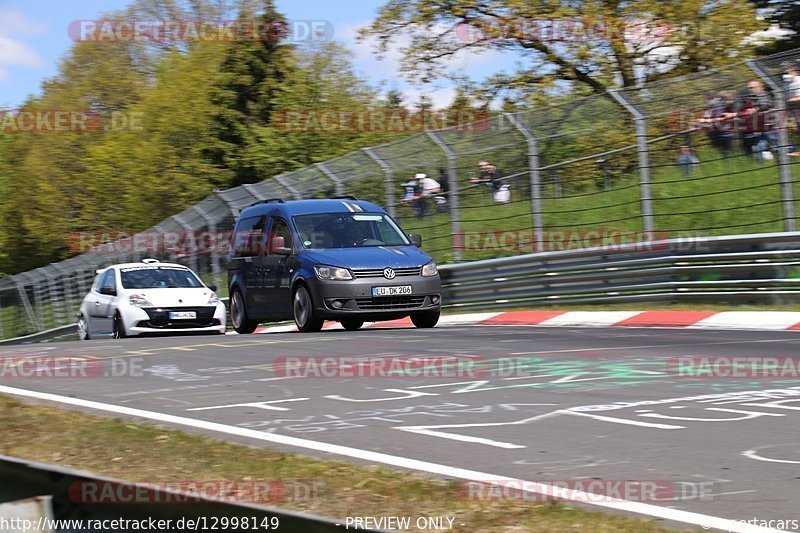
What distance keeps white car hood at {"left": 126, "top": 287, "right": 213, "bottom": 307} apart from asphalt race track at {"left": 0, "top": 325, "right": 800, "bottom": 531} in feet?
20.2

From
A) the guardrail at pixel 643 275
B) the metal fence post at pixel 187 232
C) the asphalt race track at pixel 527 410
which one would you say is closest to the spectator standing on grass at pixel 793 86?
the guardrail at pixel 643 275

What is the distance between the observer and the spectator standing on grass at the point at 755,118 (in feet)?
49.5

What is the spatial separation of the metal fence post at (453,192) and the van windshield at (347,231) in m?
2.71

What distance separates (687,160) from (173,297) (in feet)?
27.5

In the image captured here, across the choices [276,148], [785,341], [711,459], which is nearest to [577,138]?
[785,341]

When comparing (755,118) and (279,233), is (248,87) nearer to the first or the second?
(279,233)

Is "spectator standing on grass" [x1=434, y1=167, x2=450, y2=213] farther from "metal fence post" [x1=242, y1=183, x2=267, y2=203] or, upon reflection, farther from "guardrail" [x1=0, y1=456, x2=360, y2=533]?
"guardrail" [x1=0, y1=456, x2=360, y2=533]

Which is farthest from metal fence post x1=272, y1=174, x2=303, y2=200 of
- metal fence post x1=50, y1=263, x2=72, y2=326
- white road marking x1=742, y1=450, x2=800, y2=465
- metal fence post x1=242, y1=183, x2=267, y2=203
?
white road marking x1=742, y1=450, x2=800, y2=465

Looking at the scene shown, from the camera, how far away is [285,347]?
12.8m

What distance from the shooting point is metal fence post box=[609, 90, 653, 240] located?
16.7m

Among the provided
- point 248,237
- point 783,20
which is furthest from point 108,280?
point 783,20

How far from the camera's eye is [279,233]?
56.9 feet

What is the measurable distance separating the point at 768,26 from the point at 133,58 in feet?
169

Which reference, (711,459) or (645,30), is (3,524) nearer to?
(711,459)
